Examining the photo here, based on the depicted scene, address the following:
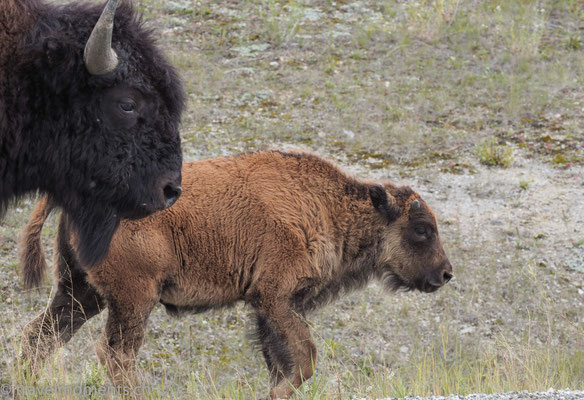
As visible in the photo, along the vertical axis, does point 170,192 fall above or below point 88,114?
below

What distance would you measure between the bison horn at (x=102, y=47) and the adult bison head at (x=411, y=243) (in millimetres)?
3556

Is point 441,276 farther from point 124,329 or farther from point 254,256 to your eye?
point 124,329

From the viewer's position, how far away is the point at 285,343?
20.1ft

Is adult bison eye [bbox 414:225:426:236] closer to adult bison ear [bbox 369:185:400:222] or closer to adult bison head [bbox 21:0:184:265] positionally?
adult bison ear [bbox 369:185:400:222]

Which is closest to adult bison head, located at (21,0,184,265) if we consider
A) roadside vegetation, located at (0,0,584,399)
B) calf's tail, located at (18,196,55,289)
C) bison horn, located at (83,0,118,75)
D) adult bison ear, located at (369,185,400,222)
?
bison horn, located at (83,0,118,75)

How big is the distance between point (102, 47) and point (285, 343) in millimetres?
3231

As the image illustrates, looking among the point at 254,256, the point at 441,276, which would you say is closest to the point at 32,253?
the point at 254,256

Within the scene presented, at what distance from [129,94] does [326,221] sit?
3.01 m

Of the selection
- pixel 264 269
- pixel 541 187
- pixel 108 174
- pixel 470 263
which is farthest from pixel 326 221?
pixel 541 187

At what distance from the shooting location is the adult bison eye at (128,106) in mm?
3986

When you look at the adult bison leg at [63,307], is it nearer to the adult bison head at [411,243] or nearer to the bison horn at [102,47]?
the bison horn at [102,47]

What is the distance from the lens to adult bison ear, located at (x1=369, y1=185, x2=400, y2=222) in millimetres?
6859

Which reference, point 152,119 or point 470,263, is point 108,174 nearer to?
point 152,119

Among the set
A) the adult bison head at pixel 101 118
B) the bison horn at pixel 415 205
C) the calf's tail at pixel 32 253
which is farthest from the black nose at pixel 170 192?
the bison horn at pixel 415 205
